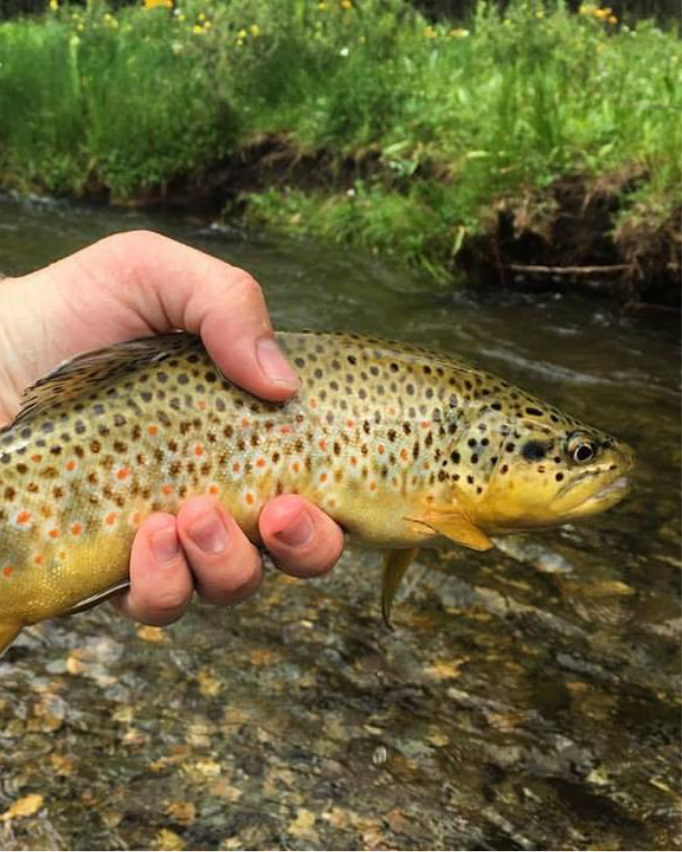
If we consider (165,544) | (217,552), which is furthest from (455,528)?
(165,544)

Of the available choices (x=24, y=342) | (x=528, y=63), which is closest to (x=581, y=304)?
(x=528, y=63)

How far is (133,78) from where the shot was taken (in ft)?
44.4

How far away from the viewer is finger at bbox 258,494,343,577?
2705mm

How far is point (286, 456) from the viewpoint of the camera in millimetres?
2705

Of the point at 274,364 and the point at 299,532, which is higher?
the point at 274,364

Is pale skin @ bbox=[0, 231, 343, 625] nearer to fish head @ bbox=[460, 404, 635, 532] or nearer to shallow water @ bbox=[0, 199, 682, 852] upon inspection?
fish head @ bbox=[460, 404, 635, 532]

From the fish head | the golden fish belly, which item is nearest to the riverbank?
the fish head

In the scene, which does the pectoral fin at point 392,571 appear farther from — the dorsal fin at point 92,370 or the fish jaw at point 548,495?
the dorsal fin at point 92,370

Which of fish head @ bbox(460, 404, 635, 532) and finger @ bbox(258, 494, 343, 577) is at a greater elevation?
fish head @ bbox(460, 404, 635, 532)

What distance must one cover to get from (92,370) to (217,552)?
60 centimetres

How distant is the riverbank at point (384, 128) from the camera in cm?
843

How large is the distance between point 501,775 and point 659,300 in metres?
5.50

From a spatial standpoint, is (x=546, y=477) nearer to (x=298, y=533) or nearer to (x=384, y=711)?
(x=298, y=533)

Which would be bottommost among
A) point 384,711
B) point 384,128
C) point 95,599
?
point 384,711
